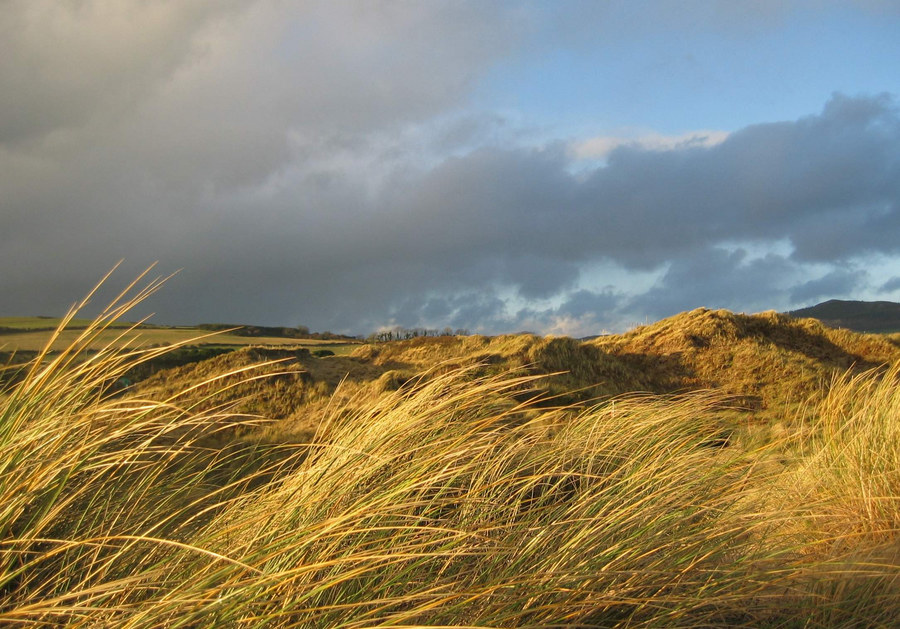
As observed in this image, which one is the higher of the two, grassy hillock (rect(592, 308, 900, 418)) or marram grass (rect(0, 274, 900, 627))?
grassy hillock (rect(592, 308, 900, 418))

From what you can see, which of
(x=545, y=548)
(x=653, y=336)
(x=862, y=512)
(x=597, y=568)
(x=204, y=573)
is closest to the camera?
(x=204, y=573)

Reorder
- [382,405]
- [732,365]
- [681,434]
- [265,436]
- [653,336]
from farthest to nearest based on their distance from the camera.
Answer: [653,336]
[732,365]
[265,436]
[681,434]
[382,405]

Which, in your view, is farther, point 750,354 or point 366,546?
point 750,354

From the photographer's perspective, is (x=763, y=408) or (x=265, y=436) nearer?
(x=265, y=436)

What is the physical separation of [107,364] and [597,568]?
7.24 ft

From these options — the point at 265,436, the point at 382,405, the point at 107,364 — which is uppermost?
→ the point at 107,364

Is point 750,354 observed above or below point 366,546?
above

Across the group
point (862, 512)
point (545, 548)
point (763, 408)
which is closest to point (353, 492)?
point (545, 548)

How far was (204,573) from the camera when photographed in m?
2.06

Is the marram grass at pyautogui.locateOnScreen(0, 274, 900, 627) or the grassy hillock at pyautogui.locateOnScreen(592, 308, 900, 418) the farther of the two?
the grassy hillock at pyautogui.locateOnScreen(592, 308, 900, 418)

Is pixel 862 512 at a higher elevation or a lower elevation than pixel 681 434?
lower

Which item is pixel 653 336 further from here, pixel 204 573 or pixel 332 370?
pixel 204 573

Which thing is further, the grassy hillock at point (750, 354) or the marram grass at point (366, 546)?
the grassy hillock at point (750, 354)

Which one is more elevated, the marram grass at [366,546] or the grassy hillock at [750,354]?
the grassy hillock at [750,354]
